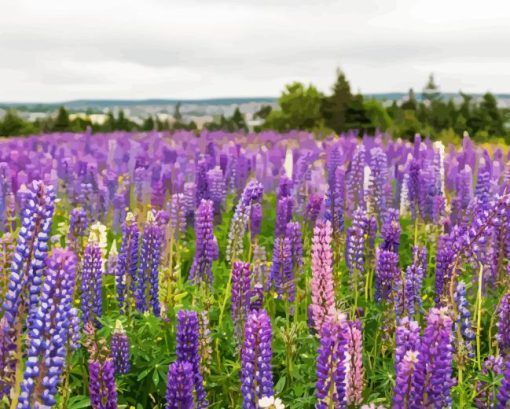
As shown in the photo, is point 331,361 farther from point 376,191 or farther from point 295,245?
point 376,191

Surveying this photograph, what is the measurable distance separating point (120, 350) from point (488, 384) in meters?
1.63

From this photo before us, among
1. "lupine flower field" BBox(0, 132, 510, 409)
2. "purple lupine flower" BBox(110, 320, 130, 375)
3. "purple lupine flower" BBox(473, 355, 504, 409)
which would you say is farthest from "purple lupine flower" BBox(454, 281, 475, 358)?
"purple lupine flower" BBox(110, 320, 130, 375)

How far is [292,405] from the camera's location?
3543mm

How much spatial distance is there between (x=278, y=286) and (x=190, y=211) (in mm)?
2548

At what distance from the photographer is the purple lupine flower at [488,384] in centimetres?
328

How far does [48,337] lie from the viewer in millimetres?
2381

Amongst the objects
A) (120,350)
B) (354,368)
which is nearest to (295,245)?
(120,350)

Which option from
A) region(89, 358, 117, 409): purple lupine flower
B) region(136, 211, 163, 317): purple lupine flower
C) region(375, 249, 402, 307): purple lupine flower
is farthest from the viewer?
region(136, 211, 163, 317): purple lupine flower

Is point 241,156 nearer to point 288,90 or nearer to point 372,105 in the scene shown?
point 372,105

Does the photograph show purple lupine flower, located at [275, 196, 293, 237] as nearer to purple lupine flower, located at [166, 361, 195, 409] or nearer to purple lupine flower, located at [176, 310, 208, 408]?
purple lupine flower, located at [176, 310, 208, 408]

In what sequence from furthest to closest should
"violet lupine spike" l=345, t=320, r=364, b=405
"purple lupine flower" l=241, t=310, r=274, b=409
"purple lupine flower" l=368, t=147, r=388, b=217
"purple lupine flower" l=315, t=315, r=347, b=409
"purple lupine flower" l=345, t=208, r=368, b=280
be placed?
"purple lupine flower" l=368, t=147, r=388, b=217 → "purple lupine flower" l=345, t=208, r=368, b=280 → "violet lupine spike" l=345, t=320, r=364, b=405 → "purple lupine flower" l=241, t=310, r=274, b=409 → "purple lupine flower" l=315, t=315, r=347, b=409

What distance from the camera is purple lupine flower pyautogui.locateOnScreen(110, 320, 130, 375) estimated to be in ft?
12.1

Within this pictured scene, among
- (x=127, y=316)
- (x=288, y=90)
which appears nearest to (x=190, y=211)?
(x=127, y=316)

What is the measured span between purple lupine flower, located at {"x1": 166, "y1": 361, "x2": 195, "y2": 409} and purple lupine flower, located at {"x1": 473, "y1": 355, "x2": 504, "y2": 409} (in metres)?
1.24
